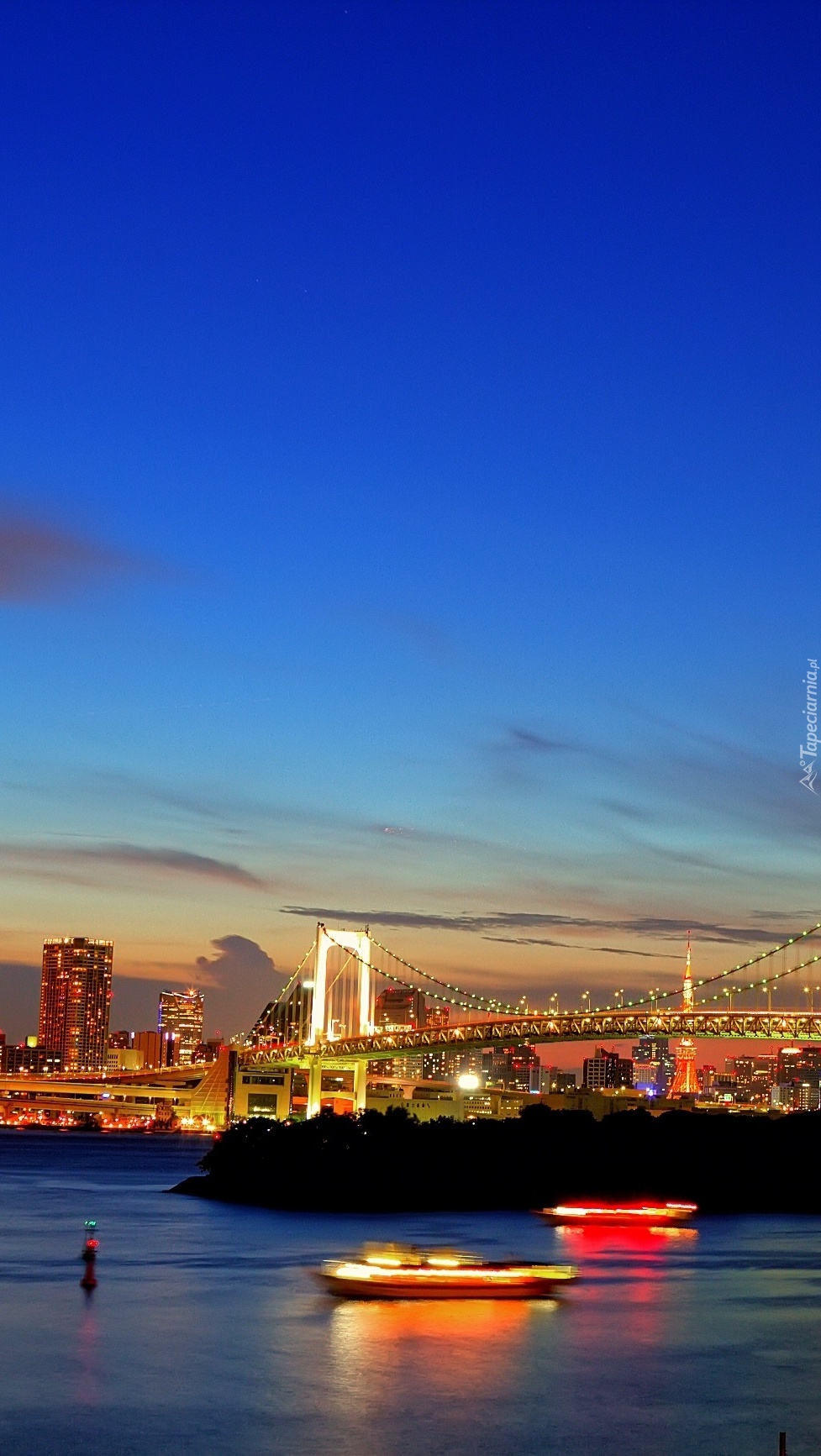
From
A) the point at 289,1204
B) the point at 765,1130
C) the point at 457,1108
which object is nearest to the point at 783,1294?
the point at 289,1204

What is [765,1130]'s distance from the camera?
234 ft

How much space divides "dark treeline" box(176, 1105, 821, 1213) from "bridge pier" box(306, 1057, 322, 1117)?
14.2m

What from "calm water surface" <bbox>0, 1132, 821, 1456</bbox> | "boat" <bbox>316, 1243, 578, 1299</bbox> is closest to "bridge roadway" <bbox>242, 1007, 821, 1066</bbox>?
"calm water surface" <bbox>0, 1132, 821, 1456</bbox>

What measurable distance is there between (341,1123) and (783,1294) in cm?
2726

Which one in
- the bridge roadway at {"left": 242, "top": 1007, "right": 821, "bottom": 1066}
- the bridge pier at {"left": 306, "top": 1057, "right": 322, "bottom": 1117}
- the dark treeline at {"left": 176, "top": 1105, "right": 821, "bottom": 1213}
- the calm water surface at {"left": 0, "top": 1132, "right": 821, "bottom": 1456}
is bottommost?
the calm water surface at {"left": 0, "top": 1132, "right": 821, "bottom": 1456}

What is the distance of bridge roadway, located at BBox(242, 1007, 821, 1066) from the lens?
2675 inches

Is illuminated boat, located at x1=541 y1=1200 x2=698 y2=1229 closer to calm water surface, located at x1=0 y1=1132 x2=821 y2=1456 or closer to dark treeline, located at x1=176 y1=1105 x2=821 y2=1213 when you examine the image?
dark treeline, located at x1=176 y1=1105 x2=821 y2=1213

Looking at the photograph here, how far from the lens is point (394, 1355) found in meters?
29.0

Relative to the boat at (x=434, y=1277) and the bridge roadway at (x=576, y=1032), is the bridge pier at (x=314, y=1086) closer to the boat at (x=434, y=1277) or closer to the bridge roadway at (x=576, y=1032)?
the bridge roadway at (x=576, y=1032)

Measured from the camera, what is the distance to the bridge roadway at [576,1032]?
67.9m

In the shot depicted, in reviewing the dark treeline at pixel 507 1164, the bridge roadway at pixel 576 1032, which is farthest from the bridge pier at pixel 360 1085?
the dark treeline at pixel 507 1164

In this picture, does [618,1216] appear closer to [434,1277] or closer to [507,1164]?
[507,1164]

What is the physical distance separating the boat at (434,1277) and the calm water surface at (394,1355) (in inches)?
21.8

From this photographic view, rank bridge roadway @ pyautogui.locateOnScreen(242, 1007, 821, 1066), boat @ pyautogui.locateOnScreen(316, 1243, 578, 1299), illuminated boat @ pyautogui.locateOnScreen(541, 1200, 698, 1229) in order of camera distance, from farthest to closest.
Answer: bridge roadway @ pyautogui.locateOnScreen(242, 1007, 821, 1066)
illuminated boat @ pyautogui.locateOnScreen(541, 1200, 698, 1229)
boat @ pyautogui.locateOnScreen(316, 1243, 578, 1299)
